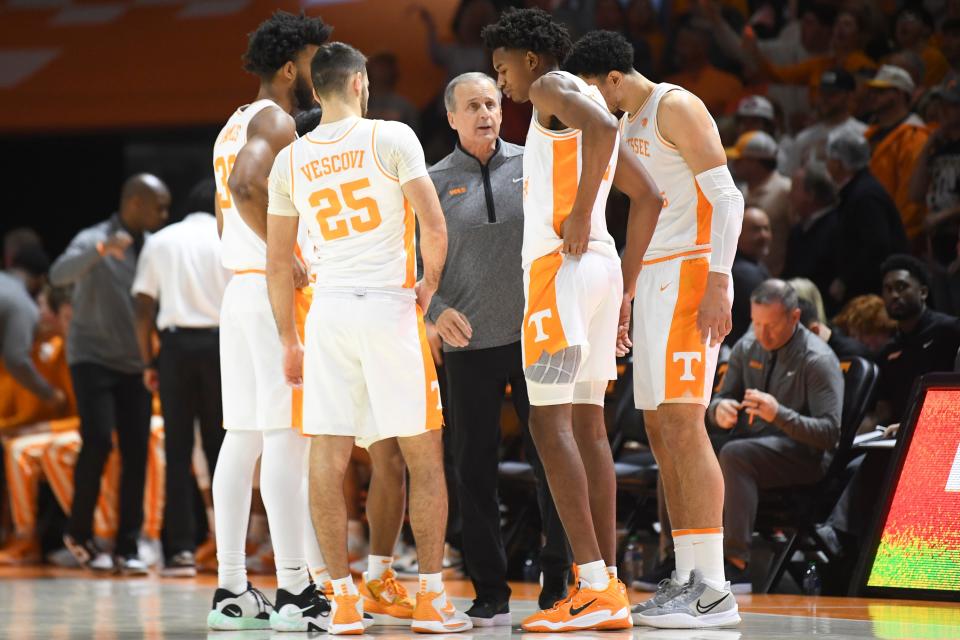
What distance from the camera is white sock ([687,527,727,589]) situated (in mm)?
4758

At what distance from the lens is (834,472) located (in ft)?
21.4

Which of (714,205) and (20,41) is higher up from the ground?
(20,41)

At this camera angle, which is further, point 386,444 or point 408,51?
point 408,51

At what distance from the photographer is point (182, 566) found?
7.71 m

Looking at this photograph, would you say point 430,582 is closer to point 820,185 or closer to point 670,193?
point 670,193

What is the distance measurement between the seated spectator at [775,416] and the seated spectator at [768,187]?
5.86 feet

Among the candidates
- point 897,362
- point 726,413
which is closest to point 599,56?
point 726,413

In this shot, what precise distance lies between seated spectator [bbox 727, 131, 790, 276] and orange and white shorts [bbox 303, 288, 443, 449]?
173 inches

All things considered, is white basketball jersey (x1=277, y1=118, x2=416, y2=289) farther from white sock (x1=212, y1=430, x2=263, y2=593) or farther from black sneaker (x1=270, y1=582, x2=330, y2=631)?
black sneaker (x1=270, y1=582, x2=330, y2=631)

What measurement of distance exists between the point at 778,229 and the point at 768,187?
0.27 m

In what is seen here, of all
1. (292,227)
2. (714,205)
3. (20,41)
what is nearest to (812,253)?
(714,205)

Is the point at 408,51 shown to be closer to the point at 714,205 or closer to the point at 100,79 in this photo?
the point at 100,79

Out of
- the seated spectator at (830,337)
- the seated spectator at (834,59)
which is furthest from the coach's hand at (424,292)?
the seated spectator at (834,59)

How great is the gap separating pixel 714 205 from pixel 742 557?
2.32 meters
